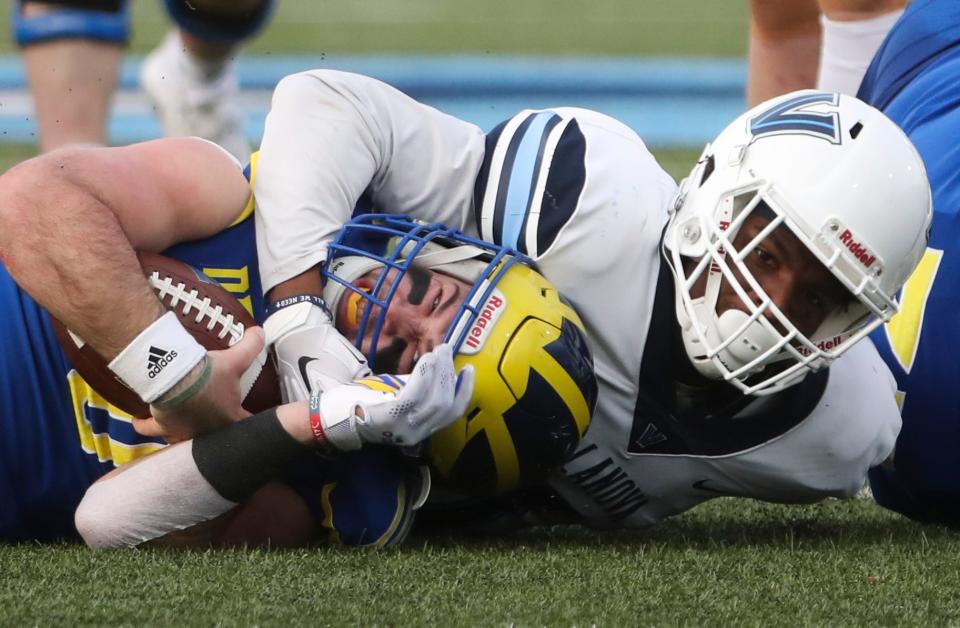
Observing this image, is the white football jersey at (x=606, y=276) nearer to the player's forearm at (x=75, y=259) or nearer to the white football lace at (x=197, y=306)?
the white football lace at (x=197, y=306)

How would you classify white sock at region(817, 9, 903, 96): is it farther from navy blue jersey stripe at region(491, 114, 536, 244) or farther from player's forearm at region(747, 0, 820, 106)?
navy blue jersey stripe at region(491, 114, 536, 244)

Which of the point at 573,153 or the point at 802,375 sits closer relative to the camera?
the point at 802,375

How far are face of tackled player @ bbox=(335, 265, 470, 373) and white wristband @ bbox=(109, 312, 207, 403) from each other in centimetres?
32

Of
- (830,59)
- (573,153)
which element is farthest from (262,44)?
(573,153)

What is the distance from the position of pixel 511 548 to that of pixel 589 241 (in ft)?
1.86

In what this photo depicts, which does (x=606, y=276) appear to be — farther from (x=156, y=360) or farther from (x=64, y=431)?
(x=64, y=431)

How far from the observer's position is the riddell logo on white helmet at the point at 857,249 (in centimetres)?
259

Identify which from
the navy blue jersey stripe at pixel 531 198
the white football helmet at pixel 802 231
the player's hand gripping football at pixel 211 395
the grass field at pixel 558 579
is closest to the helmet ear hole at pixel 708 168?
the white football helmet at pixel 802 231

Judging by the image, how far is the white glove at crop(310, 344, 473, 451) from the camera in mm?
2447

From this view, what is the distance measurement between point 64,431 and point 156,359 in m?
0.39

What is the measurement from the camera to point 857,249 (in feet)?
8.53

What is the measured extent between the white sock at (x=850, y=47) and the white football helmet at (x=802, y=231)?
1660mm

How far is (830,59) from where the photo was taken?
4.46m

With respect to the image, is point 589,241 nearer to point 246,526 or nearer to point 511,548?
point 511,548
